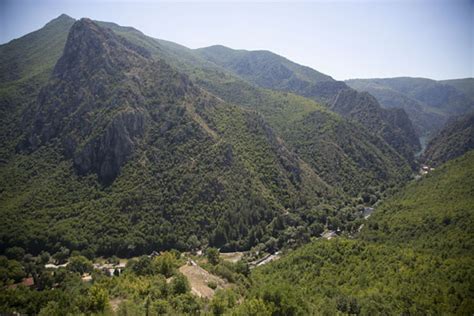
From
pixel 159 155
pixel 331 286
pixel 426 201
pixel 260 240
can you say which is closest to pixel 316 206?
pixel 260 240

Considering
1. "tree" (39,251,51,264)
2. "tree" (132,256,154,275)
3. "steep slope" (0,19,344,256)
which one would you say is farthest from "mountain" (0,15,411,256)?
"tree" (132,256,154,275)

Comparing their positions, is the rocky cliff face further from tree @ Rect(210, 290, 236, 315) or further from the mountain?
tree @ Rect(210, 290, 236, 315)

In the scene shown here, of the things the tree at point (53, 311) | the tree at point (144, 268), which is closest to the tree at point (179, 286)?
the tree at point (144, 268)

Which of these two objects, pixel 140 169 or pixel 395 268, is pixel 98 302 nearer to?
pixel 395 268

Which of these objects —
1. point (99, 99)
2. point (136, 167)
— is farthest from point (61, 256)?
point (99, 99)

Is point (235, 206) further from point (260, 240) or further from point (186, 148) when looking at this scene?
point (186, 148)
